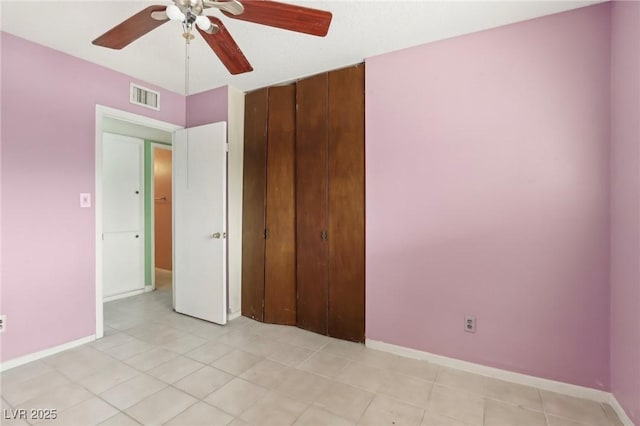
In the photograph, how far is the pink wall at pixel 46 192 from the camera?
2.23 metres

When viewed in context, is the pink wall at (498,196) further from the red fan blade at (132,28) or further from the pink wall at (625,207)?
the red fan blade at (132,28)

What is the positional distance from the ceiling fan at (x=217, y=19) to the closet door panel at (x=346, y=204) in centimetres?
114

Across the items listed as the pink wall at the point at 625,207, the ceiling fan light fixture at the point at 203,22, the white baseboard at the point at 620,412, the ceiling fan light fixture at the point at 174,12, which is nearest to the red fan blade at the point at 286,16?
the ceiling fan light fixture at the point at 203,22

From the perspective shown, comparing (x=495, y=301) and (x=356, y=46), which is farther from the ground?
(x=356, y=46)

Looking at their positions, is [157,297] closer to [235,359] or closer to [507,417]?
[235,359]

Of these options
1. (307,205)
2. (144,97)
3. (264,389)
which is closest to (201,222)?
(307,205)

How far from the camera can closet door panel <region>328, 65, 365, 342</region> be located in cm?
264

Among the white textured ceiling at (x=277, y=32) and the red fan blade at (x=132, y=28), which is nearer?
the red fan blade at (x=132, y=28)

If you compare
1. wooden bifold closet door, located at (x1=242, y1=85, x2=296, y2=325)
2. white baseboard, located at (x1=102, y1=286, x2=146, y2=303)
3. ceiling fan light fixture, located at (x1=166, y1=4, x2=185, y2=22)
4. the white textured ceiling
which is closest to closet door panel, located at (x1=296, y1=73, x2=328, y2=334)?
wooden bifold closet door, located at (x1=242, y1=85, x2=296, y2=325)

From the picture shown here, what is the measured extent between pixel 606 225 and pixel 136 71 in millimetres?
3995

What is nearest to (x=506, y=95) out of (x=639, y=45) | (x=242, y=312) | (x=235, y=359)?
(x=639, y=45)

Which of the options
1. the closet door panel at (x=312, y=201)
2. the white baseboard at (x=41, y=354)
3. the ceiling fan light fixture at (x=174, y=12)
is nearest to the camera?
the ceiling fan light fixture at (x=174, y=12)

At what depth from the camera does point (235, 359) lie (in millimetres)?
2400

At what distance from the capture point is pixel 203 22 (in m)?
1.41
